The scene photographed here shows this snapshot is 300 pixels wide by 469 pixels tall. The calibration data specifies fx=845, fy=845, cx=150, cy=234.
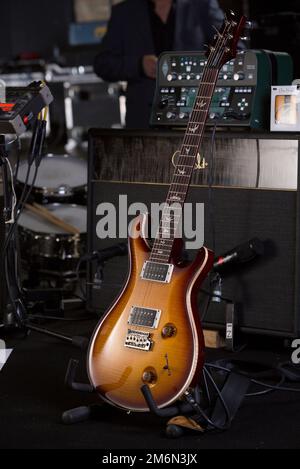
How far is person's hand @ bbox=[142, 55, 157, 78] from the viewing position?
12.7ft

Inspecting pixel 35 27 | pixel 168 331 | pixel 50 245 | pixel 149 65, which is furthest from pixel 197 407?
pixel 35 27

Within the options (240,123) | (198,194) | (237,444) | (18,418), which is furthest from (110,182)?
(237,444)

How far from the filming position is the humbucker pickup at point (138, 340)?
7.88 feet

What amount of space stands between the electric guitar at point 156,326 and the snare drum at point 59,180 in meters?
1.72

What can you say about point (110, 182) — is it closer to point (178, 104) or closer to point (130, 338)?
point (178, 104)

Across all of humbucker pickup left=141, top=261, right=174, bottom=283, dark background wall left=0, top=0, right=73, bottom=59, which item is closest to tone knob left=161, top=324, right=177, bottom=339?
humbucker pickup left=141, top=261, right=174, bottom=283

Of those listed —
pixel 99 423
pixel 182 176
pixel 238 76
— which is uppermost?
pixel 238 76

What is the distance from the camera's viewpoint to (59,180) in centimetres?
429

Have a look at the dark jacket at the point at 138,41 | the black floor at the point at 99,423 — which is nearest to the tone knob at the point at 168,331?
the black floor at the point at 99,423

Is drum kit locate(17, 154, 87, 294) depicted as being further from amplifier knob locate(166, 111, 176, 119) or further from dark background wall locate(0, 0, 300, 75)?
dark background wall locate(0, 0, 300, 75)

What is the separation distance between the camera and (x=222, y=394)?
2.48 m

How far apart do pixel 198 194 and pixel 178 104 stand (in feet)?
1.14

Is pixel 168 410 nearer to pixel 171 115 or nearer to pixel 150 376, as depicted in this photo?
pixel 150 376

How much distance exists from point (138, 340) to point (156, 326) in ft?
0.22
